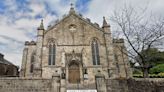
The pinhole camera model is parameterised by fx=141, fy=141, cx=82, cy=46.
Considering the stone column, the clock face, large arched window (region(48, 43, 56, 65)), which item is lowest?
the stone column

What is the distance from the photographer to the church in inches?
841

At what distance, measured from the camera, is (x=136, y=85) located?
10078mm

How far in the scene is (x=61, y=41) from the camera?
23312 millimetres

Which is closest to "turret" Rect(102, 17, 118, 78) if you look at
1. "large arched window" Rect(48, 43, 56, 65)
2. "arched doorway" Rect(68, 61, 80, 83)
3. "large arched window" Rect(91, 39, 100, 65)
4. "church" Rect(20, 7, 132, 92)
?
"church" Rect(20, 7, 132, 92)

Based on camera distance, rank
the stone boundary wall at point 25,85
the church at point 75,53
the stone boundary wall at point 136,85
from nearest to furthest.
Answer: the stone boundary wall at point 136,85, the stone boundary wall at point 25,85, the church at point 75,53

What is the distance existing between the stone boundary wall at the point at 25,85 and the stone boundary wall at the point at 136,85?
494cm

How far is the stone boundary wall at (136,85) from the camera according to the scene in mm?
8125

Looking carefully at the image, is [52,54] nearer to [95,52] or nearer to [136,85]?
[95,52]

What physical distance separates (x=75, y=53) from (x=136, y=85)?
13.5 m

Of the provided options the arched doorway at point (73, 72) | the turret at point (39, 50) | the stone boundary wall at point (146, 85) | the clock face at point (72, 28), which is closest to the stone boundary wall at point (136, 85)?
the stone boundary wall at point (146, 85)

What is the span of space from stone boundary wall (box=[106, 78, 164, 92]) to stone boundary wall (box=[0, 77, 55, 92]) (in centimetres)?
494

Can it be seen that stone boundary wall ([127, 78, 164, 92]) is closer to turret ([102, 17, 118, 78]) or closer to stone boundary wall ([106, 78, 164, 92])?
stone boundary wall ([106, 78, 164, 92])

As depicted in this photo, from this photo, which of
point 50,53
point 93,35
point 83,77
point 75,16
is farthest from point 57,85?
point 75,16

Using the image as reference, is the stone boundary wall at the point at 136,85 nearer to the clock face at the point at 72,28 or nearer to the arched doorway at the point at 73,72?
the arched doorway at the point at 73,72
